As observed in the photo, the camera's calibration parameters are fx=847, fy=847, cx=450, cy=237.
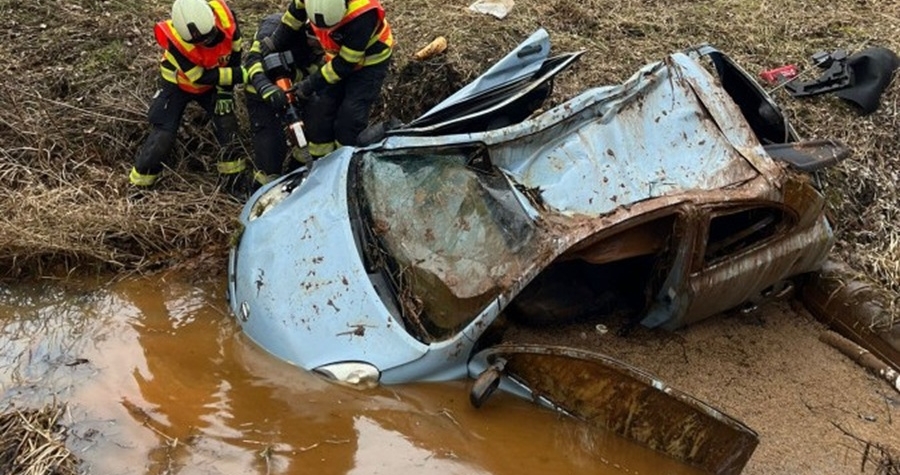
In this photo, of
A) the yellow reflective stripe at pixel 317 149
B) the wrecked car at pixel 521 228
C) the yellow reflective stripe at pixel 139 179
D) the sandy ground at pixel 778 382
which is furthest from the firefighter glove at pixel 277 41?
the sandy ground at pixel 778 382

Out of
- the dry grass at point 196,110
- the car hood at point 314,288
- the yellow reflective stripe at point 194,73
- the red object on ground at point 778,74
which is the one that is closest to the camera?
the car hood at point 314,288

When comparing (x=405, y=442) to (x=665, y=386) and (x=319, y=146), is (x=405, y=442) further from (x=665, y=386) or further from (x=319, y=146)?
(x=319, y=146)

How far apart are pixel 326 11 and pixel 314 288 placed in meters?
2.06

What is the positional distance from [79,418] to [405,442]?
156 centimetres

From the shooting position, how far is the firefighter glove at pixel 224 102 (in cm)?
597

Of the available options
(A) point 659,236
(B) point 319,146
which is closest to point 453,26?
(B) point 319,146

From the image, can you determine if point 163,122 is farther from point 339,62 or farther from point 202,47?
point 339,62

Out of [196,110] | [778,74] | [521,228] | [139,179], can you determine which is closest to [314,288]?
[521,228]

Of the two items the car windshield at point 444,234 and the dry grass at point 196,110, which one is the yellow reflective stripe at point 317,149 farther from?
the car windshield at point 444,234

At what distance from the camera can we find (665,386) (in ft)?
12.5

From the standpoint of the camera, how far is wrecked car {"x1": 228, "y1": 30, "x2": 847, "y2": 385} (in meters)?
4.16

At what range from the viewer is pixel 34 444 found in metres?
3.73

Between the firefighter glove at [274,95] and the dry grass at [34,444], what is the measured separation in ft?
8.03

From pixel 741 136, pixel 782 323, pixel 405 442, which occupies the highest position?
pixel 741 136
